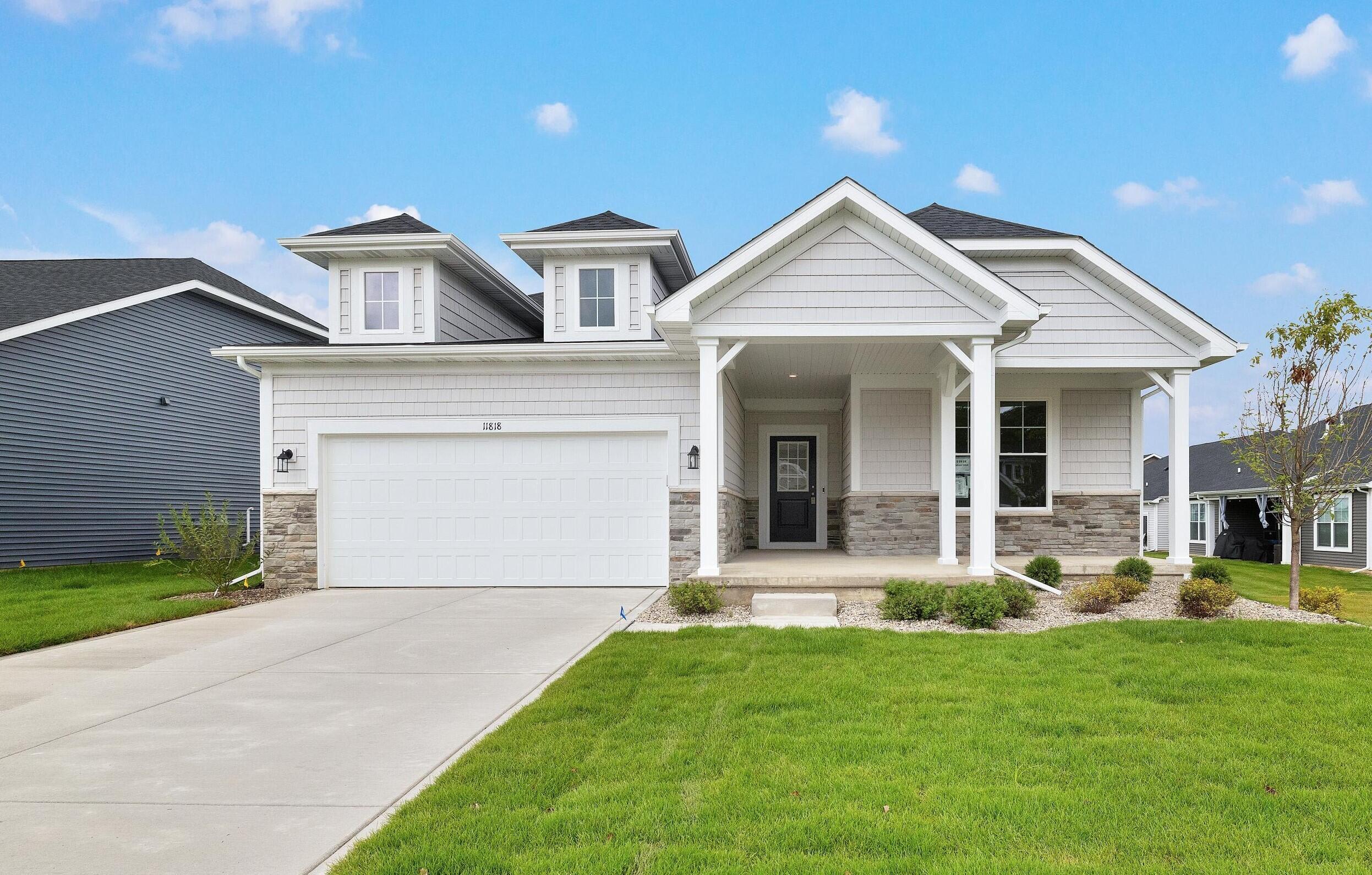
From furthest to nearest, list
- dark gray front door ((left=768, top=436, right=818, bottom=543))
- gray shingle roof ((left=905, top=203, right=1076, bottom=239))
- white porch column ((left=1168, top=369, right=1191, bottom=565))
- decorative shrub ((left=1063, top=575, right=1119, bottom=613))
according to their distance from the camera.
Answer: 1. dark gray front door ((left=768, top=436, right=818, bottom=543))
2. gray shingle roof ((left=905, top=203, right=1076, bottom=239))
3. white porch column ((left=1168, top=369, right=1191, bottom=565))
4. decorative shrub ((left=1063, top=575, right=1119, bottom=613))

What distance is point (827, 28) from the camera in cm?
1873

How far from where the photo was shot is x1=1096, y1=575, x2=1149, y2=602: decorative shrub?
28.8 feet

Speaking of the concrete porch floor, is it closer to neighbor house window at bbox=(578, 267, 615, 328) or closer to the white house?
the white house

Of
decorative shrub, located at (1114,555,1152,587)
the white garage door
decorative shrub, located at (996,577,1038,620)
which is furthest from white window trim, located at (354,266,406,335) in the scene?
decorative shrub, located at (1114,555,1152,587)

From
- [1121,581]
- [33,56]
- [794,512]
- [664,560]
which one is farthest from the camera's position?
[33,56]

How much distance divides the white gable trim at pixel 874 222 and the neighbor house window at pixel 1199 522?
970 inches

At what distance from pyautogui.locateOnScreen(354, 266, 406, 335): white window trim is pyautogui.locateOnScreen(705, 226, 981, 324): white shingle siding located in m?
6.16

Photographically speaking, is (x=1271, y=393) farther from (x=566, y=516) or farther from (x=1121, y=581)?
(x=566, y=516)

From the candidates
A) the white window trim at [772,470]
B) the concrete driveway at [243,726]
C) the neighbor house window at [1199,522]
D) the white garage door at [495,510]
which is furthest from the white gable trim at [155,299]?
the neighbor house window at [1199,522]

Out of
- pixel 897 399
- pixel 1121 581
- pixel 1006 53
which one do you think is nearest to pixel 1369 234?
pixel 1006 53

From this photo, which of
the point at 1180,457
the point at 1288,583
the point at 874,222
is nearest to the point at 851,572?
the point at 874,222

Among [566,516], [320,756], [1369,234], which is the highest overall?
[1369,234]

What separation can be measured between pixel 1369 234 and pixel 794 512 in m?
14.3

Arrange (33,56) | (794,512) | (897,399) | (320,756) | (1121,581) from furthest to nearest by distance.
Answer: (33,56) < (794,512) < (897,399) < (1121,581) < (320,756)
